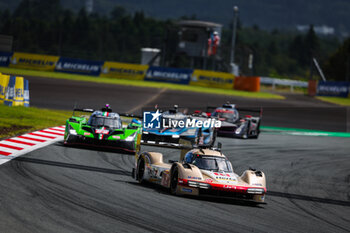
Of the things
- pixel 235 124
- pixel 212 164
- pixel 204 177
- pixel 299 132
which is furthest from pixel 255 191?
pixel 299 132

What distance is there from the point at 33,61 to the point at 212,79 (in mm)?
17273

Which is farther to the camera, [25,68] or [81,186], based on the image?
[25,68]

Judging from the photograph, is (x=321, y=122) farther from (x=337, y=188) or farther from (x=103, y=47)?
(x=103, y=47)

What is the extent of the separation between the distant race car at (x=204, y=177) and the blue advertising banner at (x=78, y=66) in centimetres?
4601

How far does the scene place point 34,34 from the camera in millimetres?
75500

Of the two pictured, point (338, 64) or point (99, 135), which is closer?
point (99, 135)

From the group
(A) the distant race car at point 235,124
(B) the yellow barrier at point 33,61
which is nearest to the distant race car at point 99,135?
(A) the distant race car at point 235,124

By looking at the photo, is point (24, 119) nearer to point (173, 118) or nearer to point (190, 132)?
point (173, 118)

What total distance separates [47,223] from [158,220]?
6.55 ft

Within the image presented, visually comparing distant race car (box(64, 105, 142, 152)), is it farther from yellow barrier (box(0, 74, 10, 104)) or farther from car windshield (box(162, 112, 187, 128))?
yellow barrier (box(0, 74, 10, 104))

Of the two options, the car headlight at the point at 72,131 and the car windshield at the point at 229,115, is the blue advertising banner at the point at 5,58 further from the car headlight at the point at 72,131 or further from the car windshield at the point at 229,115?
the car headlight at the point at 72,131

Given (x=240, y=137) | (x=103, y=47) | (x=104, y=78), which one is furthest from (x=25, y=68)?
(x=240, y=137)

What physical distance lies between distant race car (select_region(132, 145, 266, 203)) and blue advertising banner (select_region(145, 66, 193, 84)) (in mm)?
44331

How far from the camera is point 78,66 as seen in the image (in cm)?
5991
